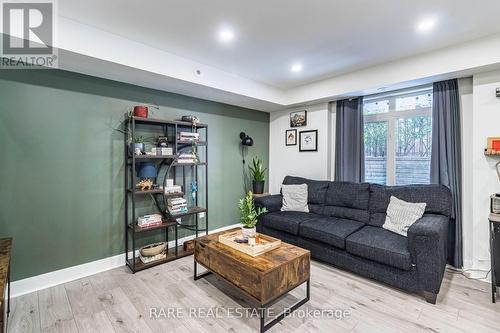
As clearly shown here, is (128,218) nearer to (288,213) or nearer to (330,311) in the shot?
(288,213)

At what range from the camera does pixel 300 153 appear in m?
4.58

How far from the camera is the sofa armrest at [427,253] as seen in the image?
2184 mm

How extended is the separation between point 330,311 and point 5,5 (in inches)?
146

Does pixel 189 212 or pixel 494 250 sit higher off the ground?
pixel 189 212

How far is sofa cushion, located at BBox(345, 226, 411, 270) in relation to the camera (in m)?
2.34

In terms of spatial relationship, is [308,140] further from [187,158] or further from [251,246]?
[251,246]

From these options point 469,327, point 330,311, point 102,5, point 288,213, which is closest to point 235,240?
point 330,311

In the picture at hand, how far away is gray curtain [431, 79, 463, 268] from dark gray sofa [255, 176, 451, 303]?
24cm

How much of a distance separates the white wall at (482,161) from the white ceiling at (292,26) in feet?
1.93

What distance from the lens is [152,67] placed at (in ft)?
8.93

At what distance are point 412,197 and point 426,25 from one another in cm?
188

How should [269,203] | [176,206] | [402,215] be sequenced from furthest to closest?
[269,203] → [176,206] → [402,215]

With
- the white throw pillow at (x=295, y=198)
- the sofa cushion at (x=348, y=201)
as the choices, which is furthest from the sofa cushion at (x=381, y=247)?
the white throw pillow at (x=295, y=198)

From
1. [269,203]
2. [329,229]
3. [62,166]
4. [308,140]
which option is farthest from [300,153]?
[62,166]
